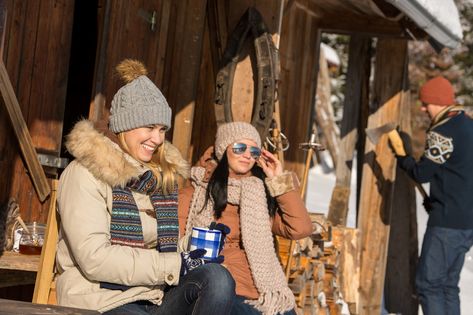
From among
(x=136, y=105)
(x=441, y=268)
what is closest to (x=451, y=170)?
(x=441, y=268)

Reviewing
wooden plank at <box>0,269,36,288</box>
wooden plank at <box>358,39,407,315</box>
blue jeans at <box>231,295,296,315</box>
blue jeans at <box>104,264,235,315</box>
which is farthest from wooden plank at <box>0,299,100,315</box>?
wooden plank at <box>358,39,407,315</box>

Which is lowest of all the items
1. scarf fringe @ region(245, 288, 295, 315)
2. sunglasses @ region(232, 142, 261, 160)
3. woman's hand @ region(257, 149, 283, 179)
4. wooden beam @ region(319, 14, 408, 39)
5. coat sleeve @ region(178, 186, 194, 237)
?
scarf fringe @ region(245, 288, 295, 315)

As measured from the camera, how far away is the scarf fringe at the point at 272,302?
482cm

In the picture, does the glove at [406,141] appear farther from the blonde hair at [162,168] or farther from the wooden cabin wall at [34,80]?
the blonde hair at [162,168]

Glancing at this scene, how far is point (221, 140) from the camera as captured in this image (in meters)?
5.12

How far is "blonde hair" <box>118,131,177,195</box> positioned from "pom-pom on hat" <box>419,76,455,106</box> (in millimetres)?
3206

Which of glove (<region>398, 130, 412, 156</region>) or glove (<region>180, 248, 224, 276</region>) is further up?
glove (<region>398, 130, 412, 156</region>)

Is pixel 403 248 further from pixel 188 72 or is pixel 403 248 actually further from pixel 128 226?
pixel 128 226

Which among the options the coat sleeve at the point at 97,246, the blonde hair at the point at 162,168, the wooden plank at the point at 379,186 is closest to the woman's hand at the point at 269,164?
the blonde hair at the point at 162,168

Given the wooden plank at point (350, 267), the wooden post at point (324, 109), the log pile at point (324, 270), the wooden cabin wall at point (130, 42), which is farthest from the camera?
the wooden post at point (324, 109)

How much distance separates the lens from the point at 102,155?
392 centimetres

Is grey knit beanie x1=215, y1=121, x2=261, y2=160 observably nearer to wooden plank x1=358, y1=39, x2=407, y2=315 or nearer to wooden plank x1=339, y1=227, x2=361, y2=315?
wooden plank x1=339, y1=227, x2=361, y2=315

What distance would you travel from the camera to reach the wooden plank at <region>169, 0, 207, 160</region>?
252 inches

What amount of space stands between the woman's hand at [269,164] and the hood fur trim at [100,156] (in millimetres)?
1222
